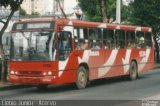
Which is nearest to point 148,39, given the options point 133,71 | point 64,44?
point 133,71

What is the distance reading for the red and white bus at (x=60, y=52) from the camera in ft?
63.9

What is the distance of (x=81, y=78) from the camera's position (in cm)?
2105

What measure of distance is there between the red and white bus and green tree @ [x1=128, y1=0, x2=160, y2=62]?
668 inches

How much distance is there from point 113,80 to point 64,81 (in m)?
6.39

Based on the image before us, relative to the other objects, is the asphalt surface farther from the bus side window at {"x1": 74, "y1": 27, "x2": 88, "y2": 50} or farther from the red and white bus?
the bus side window at {"x1": 74, "y1": 27, "x2": 88, "y2": 50}

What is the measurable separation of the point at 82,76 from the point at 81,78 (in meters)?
0.09

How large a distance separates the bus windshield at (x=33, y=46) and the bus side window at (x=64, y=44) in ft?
1.29

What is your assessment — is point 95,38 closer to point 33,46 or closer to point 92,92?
point 92,92

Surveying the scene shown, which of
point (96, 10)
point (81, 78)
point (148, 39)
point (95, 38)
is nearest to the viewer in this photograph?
point (81, 78)

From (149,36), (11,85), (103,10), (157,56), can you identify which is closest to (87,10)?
(157,56)

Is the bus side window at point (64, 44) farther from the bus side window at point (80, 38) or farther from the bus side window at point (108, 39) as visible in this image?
the bus side window at point (108, 39)

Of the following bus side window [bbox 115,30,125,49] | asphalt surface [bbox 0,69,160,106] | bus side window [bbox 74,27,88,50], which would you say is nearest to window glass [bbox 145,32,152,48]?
bus side window [bbox 115,30,125,49]

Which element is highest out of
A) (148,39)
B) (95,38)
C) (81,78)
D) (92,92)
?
(95,38)

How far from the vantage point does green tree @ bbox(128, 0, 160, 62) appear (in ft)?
133
